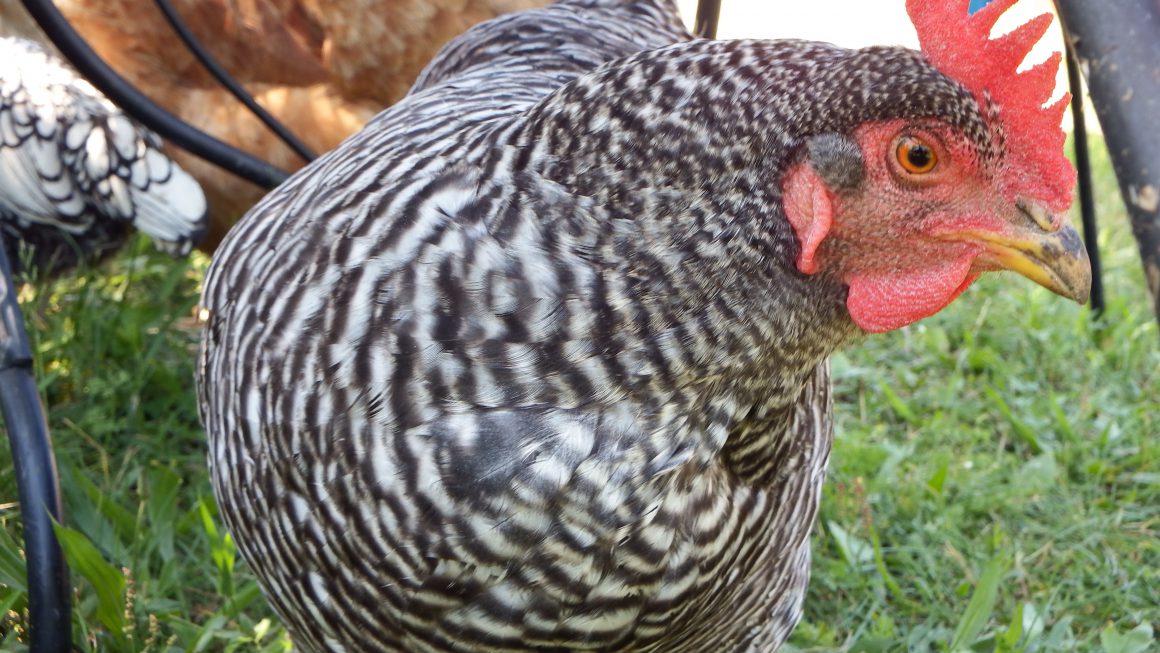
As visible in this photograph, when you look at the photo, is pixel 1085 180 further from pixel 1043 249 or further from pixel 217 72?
pixel 217 72

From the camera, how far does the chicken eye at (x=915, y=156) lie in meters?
1.01

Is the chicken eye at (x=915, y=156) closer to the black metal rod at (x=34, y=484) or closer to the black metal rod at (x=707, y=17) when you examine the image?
the black metal rod at (x=707, y=17)

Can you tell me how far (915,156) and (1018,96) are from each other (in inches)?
4.9

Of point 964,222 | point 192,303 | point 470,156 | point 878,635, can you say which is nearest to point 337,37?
point 192,303

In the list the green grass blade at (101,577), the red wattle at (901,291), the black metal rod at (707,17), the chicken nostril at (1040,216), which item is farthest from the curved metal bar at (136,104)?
the chicken nostril at (1040,216)

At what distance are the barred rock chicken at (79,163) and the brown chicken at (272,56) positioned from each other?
19 cm

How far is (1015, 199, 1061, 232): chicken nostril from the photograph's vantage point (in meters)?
1.03

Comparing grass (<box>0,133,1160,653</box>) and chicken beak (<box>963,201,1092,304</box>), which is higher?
chicken beak (<box>963,201,1092,304</box>)

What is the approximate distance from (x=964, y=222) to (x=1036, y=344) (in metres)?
2.20

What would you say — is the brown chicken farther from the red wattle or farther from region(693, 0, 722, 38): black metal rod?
the red wattle

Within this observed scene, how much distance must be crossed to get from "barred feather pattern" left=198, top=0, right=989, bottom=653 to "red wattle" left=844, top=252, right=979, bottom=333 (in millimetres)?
35

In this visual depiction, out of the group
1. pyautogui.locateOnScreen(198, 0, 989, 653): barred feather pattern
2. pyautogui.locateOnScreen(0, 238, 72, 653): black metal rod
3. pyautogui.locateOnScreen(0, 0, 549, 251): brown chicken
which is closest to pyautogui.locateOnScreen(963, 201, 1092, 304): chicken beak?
pyautogui.locateOnScreen(198, 0, 989, 653): barred feather pattern

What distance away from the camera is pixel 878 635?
6.59 feet

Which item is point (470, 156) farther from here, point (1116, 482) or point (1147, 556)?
point (1116, 482)
